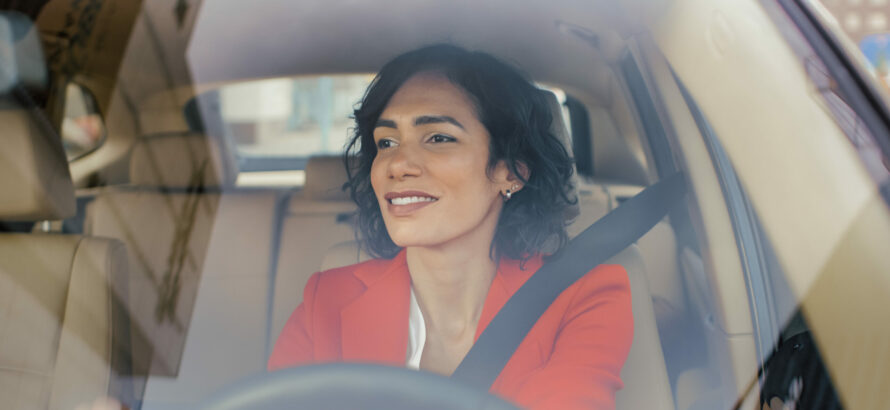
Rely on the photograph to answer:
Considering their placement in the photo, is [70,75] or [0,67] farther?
[70,75]

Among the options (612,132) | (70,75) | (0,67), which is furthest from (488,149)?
(70,75)

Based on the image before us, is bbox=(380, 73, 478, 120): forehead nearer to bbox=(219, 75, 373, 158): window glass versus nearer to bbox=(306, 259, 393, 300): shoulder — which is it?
bbox=(219, 75, 373, 158): window glass

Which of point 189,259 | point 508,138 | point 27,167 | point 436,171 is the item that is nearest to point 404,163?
point 436,171

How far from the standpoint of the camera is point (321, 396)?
27.3 inches

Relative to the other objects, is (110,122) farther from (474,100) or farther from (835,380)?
(835,380)

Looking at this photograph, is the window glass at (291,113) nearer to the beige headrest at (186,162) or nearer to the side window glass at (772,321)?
the beige headrest at (186,162)

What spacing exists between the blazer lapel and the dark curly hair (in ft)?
0.13

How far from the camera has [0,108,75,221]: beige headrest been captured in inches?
54.7

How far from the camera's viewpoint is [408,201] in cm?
117

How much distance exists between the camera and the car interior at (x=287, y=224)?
121 cm

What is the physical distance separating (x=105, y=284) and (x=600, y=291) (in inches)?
37.5

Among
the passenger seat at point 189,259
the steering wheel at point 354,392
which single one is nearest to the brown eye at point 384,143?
the passenger seat at point 189,259

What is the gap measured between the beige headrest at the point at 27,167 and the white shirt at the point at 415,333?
0.78 meters

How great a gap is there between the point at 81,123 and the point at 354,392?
2.05m
